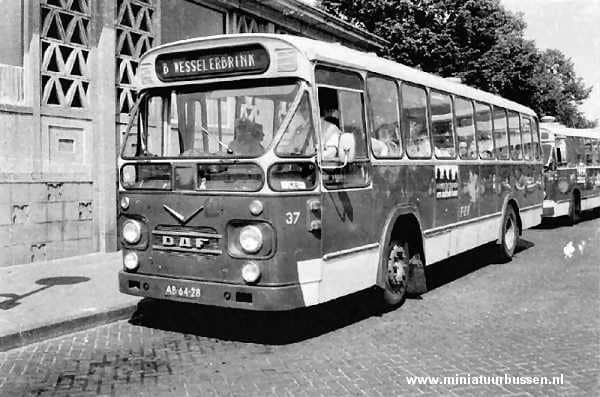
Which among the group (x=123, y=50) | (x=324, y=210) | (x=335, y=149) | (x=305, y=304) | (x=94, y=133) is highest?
(x=123, y=50)

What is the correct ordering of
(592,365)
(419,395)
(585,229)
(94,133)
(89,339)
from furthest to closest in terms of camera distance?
(585,229) → (94,133) → (89,339) → (592,365) → (419,395)

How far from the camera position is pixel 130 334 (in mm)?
6875

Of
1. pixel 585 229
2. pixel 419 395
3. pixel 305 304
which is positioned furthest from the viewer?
pixel 585 229

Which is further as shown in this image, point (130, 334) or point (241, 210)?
point (130, 334)

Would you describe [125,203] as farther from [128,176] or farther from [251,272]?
[251,272]

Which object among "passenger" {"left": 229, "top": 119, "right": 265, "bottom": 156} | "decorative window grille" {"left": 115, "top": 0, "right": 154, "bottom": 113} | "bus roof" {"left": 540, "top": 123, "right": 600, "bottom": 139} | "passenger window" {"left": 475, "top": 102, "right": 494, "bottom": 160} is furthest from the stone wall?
"bus roof" {"left": 540, "top": 123, "right": 600, "bottom": 139}

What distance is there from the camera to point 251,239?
240 inches

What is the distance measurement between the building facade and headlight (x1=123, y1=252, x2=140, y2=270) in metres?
4.26

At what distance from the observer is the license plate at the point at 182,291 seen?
20.8 ft

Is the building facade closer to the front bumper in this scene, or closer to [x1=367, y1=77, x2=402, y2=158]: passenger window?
the front bumper

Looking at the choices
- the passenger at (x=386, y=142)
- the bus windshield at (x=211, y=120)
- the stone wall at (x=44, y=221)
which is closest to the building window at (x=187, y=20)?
the stone wall at (x=44, y=221)

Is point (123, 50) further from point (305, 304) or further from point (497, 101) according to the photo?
point (305, 304)

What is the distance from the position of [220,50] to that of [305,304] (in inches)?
100

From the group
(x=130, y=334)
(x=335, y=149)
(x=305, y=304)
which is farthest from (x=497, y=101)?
(x=130, y=334)
